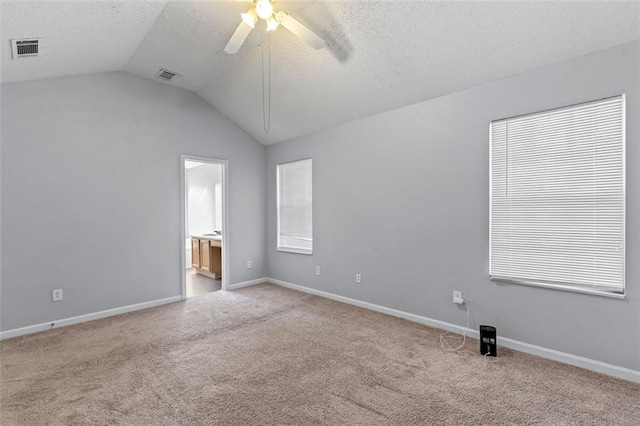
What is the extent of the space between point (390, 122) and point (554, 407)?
9.51ft

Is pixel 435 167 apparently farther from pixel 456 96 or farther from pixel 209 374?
pixel 209 374

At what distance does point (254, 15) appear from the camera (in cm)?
220

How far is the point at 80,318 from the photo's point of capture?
3.48 meters

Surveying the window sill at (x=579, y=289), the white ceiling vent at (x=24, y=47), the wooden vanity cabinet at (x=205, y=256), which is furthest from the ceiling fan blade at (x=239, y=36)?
the wooden vanity cabinet at (x=205, y=256)

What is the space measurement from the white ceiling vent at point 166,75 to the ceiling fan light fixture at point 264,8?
2.25 meters

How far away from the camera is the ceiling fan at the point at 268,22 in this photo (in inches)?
84.0

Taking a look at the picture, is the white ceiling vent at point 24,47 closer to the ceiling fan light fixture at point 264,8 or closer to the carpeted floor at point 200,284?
the ceiling fan light fixture at point 264,8

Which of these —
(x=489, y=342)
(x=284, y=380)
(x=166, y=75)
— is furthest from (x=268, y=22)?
(x=489, y=342)

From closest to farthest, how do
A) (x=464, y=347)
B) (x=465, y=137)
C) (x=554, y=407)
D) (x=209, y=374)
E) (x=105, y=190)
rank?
1. (x=554, y=407)
2. (x=209, y=374)
3. (x=464, y=347)
4. (x=465, y=137)
5. (x=105, y=190)

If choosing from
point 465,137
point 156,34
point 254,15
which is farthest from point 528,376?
point 156,34

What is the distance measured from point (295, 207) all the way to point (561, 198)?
3.37 metres

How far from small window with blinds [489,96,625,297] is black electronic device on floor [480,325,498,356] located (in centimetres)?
52

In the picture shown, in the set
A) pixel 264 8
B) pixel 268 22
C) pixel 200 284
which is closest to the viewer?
pixel 264 8

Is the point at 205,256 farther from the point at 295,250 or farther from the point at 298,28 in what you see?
the point at 298,28
